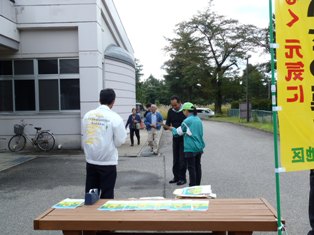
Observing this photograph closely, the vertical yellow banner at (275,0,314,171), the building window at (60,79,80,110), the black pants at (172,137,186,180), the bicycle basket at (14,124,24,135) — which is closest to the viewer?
the vertical yellow banner at (275,0,314,171)

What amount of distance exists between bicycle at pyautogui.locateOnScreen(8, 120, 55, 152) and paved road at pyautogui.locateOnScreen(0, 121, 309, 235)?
1314mm

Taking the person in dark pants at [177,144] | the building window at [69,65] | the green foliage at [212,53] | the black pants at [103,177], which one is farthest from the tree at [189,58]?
the black pants at [103,177]

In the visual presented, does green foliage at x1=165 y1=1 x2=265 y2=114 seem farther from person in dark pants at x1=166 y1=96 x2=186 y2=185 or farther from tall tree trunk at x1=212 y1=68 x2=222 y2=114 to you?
person in dark pants at x1=166 y1=96 x2=186 y2=185

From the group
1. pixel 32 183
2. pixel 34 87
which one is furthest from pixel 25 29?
pixel 32 183

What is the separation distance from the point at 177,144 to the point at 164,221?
208 inches

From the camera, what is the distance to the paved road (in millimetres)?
6703

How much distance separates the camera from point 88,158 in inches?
193

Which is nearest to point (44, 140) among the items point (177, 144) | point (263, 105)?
point (177, 144)

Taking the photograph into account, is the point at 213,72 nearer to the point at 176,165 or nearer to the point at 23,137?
the point at 23,137

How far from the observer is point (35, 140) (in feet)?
49.5

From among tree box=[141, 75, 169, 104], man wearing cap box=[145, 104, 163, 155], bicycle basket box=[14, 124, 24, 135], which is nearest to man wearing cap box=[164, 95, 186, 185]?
man wearing cap box=[145, 104, 163, 155]

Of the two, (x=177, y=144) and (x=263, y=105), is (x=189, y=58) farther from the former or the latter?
(x=177, y=144)

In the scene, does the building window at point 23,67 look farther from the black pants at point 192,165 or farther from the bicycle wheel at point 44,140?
the black pants at point 192,165

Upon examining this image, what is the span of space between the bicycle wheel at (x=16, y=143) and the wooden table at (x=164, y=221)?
1202cm
